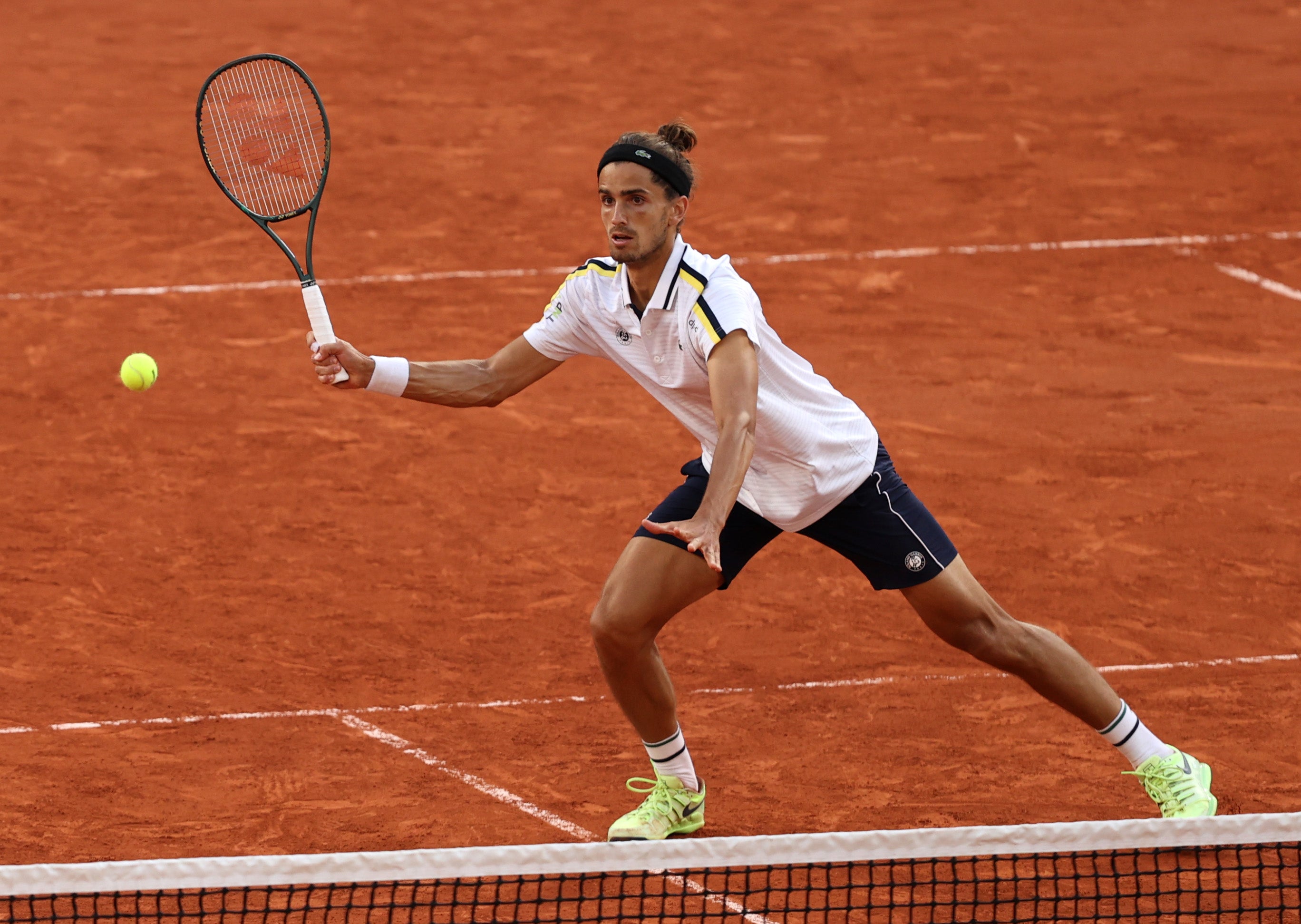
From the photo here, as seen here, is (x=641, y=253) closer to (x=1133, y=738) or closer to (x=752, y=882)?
(x=752, y=882)

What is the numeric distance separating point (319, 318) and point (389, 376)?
1.18 ft

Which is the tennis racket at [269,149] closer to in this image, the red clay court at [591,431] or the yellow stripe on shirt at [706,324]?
the yellow stripe on shirt at [706,324]

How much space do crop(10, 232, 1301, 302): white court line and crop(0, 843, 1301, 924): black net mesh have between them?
6480mm

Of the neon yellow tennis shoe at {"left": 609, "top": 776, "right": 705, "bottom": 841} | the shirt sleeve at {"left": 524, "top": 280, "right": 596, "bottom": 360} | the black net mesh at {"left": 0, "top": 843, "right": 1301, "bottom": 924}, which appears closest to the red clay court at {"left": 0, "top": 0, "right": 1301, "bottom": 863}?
the neon yellow tennis shoe at {"left": 609, "top": 776, "right": 705, "bottom": 841}

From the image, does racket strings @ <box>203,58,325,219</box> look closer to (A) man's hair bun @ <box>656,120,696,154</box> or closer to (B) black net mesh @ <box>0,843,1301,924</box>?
(A) man's hair bun @ <box>656,120,696,154</box>

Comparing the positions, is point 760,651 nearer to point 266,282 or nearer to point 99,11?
point 266,282

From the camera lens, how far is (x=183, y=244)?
1179cm

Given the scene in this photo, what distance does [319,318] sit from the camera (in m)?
5.05

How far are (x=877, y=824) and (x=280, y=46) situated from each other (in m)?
12.3

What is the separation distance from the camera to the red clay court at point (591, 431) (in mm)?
6125

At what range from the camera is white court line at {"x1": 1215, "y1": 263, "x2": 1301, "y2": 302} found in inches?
431

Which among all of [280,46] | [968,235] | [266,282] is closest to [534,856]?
[266,282]

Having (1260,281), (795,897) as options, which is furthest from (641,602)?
(1260,281)

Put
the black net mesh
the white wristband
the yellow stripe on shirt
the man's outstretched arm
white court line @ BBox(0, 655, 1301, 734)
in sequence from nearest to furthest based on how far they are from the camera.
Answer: the yellow stripe on shirt
the black net mesh
the white wristband
the man's outstretched arm
white court line @ BBox(0, 655, 1301, 734)
